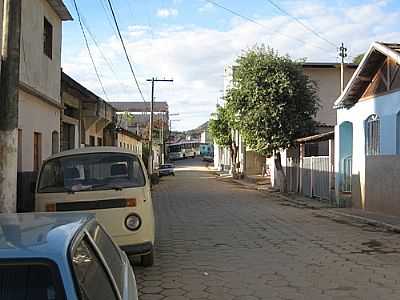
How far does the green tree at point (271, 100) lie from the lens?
2838cm

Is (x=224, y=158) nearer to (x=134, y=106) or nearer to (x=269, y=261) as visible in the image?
(x=134, y=106)

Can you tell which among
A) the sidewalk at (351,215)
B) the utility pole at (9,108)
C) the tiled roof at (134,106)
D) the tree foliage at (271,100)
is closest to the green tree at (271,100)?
the tree foliage at (271,100)

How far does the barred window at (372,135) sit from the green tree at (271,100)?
8.34m

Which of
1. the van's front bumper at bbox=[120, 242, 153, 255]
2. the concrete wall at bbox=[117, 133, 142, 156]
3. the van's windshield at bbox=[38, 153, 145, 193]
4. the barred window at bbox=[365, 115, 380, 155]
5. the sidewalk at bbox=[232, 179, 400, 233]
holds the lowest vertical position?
the sidewalk at bbox=[232, 179, 400, 233]

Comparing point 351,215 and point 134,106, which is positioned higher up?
point 134,106

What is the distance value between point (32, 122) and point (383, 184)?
10.8 m

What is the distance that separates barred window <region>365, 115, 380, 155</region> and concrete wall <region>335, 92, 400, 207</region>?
0.50 feet

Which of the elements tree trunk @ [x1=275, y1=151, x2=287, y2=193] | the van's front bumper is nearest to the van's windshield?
the van's front bumper

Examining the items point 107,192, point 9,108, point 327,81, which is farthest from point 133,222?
point 327,81

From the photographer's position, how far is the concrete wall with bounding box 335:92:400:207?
17.9 m

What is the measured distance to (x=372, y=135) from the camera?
19.9 m

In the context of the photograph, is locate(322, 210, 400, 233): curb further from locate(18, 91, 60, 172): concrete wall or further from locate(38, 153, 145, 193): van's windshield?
locate(18, 91, 60, 172): concrete wall

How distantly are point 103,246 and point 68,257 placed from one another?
1126mm

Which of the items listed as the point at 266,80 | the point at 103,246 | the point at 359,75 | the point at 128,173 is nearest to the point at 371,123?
the point at 359,75
